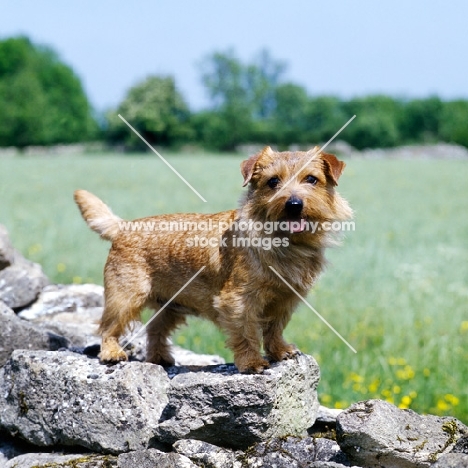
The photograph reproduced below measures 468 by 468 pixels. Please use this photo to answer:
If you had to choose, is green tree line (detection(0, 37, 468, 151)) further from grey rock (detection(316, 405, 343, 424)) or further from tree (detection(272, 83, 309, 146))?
grey rock (detection(316, 405, 343, 424))

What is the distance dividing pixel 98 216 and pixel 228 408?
89.0 inches

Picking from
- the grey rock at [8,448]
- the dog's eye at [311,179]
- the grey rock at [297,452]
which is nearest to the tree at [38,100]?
the grey rock at [8,448]

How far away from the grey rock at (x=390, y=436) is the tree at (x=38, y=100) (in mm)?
73397

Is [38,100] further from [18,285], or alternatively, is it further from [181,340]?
[18,285]

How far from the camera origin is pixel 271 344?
5.82m

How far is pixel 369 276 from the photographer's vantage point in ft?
45.3

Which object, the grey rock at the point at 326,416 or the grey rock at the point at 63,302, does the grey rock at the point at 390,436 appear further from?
the grey rock at the point at 63,302

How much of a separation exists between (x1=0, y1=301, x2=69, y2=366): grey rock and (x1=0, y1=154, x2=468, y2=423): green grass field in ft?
7.08

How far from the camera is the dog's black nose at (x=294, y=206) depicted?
→ 503 cm

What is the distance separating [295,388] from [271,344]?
1.33 ft

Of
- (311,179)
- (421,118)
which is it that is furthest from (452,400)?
(421,118)

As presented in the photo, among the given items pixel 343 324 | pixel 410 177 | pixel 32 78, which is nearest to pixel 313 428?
pixel 343 324

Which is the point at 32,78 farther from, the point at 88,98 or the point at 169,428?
the point at 169,428

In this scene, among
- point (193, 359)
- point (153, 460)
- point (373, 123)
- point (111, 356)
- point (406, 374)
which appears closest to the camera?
point (153, 460)
